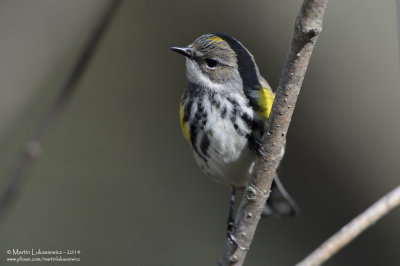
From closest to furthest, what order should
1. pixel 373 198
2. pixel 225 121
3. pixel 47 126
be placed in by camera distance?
1. pixel 47 126
2. pixel 225 121
3. pixel 373 198

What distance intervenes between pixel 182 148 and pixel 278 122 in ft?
13.4

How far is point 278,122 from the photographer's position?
7.09ft

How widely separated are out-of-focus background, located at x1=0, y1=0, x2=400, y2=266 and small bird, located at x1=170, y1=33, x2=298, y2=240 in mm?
2426

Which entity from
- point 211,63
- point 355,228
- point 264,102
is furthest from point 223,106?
point 355,228

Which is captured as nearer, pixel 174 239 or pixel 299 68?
pixel 299 68

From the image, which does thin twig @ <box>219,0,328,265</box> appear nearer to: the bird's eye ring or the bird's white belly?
the bird's white belly

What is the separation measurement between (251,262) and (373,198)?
147 cm

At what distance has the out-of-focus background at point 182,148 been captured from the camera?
5.48 meters

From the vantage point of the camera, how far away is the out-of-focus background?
5.48 meters

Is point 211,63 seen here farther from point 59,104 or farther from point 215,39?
point 59,104

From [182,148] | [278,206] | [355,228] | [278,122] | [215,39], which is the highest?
[215,39]

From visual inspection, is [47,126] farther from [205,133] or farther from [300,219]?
[300,219]

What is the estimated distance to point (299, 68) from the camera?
2010 millimetres

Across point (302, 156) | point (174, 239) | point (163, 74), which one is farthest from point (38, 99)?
point (302, 156)
